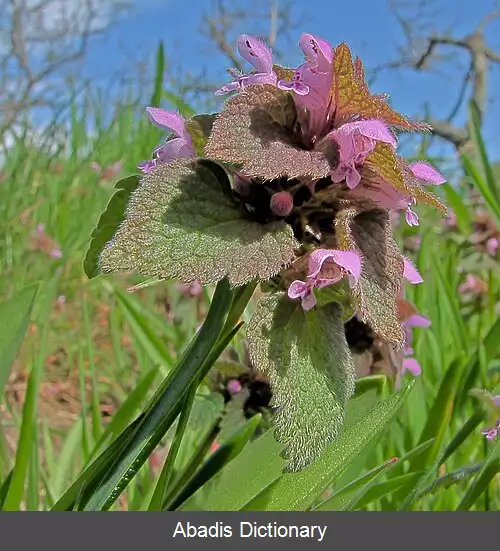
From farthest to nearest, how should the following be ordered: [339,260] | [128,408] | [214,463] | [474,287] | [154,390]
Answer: [474,287] < [154,390] < [128,408] < [214,463] < [339,260]

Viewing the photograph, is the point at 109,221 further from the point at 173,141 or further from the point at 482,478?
the point at 482,478

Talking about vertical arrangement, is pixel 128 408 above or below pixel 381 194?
below

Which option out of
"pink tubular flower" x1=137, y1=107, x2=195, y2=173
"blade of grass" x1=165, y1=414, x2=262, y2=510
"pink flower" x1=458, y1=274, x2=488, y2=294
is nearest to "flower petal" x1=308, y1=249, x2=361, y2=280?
"pink tubular flower" x1=137, y1=107, x2=195, y2=173

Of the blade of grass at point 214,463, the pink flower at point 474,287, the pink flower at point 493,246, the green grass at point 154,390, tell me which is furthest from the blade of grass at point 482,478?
the pink flower at point 493,246

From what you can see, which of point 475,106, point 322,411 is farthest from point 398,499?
point 475,106

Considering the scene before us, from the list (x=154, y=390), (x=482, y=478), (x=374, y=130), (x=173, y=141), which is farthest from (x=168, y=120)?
(x=154, y=390)

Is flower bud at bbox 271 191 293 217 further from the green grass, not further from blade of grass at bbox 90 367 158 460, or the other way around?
blade of grass at bbox 90 367 158 460

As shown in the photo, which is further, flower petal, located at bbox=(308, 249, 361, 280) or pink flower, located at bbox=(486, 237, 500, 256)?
pink flower, located at bbox=(486, 237, 500, 256)
